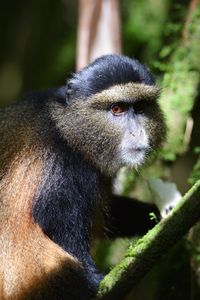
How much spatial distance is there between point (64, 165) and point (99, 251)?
5.12 feet

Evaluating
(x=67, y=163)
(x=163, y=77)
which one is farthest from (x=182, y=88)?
(x=67, y=163)

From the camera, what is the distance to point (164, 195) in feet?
16.6

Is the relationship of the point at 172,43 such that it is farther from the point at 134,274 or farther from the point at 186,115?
the point at 134,274

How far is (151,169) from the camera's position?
18.7ft

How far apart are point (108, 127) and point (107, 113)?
10 centimetres

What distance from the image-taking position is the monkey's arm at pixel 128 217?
5.45m

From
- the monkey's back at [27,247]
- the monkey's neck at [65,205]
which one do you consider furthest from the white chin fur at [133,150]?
the monkey's back at [27,247]

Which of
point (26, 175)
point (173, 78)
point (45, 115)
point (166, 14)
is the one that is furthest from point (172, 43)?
point (26, 175)

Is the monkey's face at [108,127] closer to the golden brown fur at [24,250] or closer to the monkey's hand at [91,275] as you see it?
the golden brown fur at [24,250]

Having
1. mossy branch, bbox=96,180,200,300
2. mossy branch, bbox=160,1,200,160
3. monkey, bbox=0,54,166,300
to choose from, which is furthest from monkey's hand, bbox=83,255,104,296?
mossy branch, bbox=160,1,200,160

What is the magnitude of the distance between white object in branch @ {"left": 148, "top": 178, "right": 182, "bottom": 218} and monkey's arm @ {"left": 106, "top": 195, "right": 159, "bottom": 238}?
12.9 inches

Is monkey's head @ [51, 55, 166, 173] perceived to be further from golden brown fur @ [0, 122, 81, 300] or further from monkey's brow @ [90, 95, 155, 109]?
golden brown fur @ [0, 122, 81, 300]

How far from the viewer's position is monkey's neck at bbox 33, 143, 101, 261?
4.42 m

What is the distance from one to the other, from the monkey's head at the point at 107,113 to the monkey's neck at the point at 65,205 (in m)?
0.24
